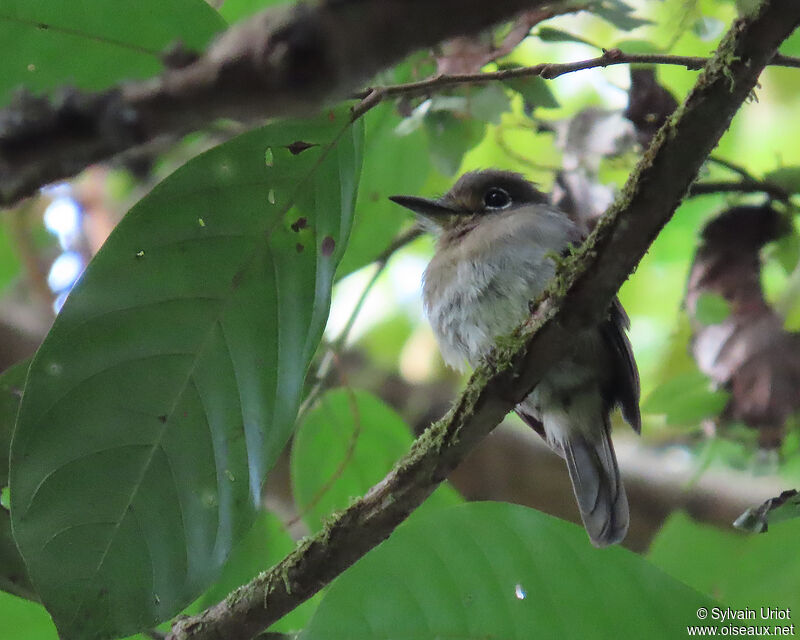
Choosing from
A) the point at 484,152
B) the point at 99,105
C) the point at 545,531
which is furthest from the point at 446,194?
the point at 99,105

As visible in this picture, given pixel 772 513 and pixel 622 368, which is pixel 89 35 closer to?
pixel 772 513

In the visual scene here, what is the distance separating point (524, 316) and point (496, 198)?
0.96 metres

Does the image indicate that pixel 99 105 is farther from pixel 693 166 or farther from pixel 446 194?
pixel 446 194

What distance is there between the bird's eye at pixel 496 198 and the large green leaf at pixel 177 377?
172cm

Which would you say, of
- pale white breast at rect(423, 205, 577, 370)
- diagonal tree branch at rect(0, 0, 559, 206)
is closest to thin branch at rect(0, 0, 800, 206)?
diagonal tree branch at rect(0, 0, 559, 206)

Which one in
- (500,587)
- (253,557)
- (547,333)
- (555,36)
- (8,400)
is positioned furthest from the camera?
(555,36)

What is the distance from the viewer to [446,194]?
3.58 metres

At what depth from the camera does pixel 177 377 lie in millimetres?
1811

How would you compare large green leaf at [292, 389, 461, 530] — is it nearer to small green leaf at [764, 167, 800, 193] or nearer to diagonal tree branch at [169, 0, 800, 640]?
diagonal tree branch at [169, 0, 800, 640]

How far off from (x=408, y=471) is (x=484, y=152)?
300cm

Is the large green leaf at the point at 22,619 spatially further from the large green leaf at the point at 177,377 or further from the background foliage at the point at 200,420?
the large green leaf at the point at 177,377

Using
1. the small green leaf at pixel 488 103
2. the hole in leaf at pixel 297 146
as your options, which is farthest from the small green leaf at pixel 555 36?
the hole in leaf at pixel 297 146

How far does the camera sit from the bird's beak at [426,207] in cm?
292

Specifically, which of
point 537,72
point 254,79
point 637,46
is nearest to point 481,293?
point 637,46
